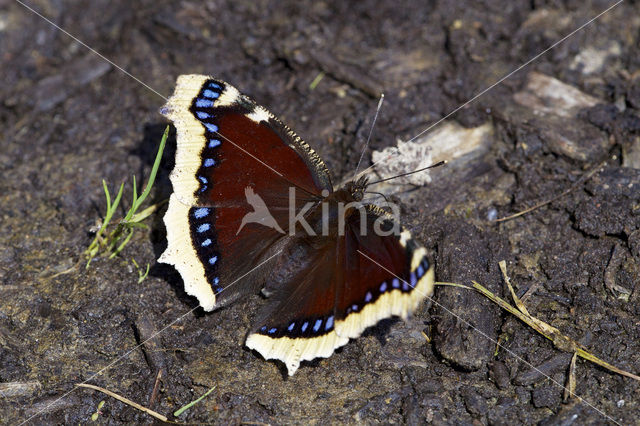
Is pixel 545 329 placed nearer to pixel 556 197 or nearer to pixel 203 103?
pixel 556 197

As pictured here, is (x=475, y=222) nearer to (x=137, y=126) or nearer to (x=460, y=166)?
(x=460, y=166)

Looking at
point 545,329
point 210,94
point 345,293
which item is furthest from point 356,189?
point 545,329

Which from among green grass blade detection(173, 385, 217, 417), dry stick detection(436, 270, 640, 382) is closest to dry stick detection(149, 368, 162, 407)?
green grass blade detection(173, 385, 217, 417)

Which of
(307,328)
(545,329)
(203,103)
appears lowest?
(307,328)

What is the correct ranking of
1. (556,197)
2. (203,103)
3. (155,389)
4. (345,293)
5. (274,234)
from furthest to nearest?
(556,197)
(274,234)
(203,103)
(155,389)
(345,293)

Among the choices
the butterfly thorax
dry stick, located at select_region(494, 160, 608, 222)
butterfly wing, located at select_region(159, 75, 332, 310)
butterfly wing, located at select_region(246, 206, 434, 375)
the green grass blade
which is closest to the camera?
butterfly wing, located at select_region(246, 206, 434, 375)

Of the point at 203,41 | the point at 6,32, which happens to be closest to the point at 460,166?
the point at 203,41

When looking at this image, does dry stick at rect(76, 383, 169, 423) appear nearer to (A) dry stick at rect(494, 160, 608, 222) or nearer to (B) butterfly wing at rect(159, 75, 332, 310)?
(B) butterfly wing at rect(159, 75, 332, 310)
